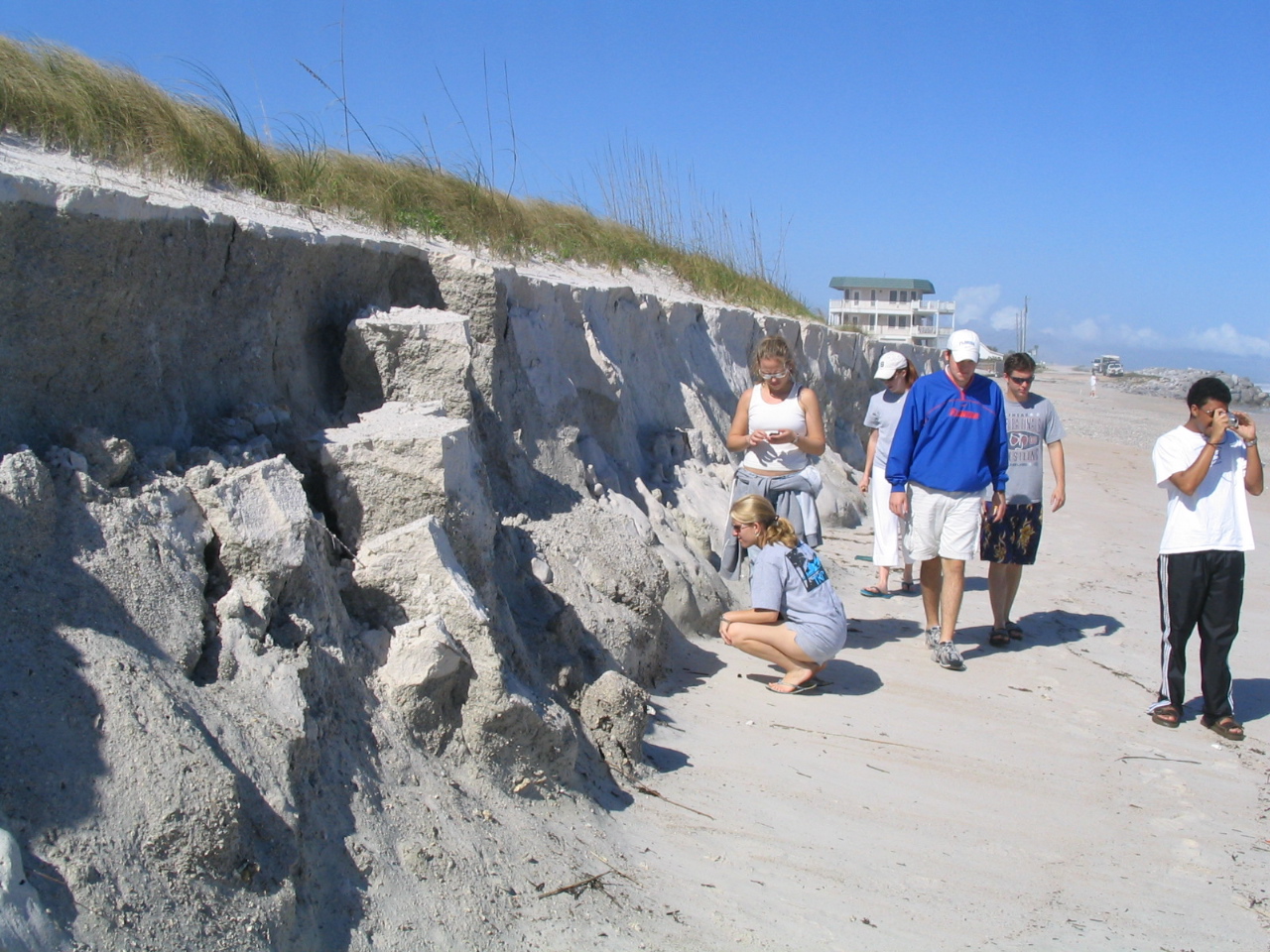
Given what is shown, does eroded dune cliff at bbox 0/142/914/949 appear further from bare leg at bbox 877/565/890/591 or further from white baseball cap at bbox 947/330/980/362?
bare leg at bbox 877/565/890/591

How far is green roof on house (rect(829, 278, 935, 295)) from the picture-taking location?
51.7 meters

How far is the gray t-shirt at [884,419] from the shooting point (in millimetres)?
7117

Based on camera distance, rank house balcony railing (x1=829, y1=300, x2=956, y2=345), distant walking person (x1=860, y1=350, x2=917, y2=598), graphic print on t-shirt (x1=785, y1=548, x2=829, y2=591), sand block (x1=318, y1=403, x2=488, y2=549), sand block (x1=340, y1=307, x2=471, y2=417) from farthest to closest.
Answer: house balcony railing (x1=829, y1=300, x2=956, y2=345) → distant walking person (x1=860, y1=350, x2=917, y2=598) → graphic print on t-shirt (x1=785, y1=548, x2=829, y2=591) → sand block (x1=340, y1=307, x2=471, y2=417) → sand block (x1=318, y1=403, x2=488, y2=549)

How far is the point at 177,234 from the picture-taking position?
3535mm

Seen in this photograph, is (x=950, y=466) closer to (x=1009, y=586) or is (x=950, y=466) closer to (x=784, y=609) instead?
(x=1009, y=586)

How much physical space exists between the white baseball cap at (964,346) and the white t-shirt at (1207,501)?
103 centimetres

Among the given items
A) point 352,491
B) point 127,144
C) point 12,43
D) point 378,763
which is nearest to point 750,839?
point 378,763

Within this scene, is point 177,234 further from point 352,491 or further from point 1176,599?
point 1176,599

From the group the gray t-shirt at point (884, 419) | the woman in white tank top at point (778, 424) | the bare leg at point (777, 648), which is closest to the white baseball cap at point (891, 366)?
the gray t-shirt at point (884, 419)

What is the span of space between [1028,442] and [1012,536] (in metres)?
0.59

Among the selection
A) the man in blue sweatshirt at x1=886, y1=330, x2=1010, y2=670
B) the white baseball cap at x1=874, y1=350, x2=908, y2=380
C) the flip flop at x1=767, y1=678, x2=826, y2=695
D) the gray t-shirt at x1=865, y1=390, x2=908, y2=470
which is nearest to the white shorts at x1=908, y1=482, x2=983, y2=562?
the man in blue sweatshirt at x1=886, y1=330, x2=1010, y2=670

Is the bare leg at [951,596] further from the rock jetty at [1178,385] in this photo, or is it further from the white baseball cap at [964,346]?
the rock jetty at [1178,385]

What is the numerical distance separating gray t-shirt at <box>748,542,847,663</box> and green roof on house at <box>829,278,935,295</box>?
159 ft

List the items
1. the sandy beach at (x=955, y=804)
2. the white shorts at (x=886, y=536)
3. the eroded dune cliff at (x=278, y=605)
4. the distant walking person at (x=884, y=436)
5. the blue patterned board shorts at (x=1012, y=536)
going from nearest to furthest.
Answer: the eroded dune cliff at (x=278, y=605) < the sandy beach at (x=955, y=804) < the blue patterned board shorts at (x=1012, y=536) < the white shorts at (x=886, y=536) < the distant walking person at (x=884, y=436)
